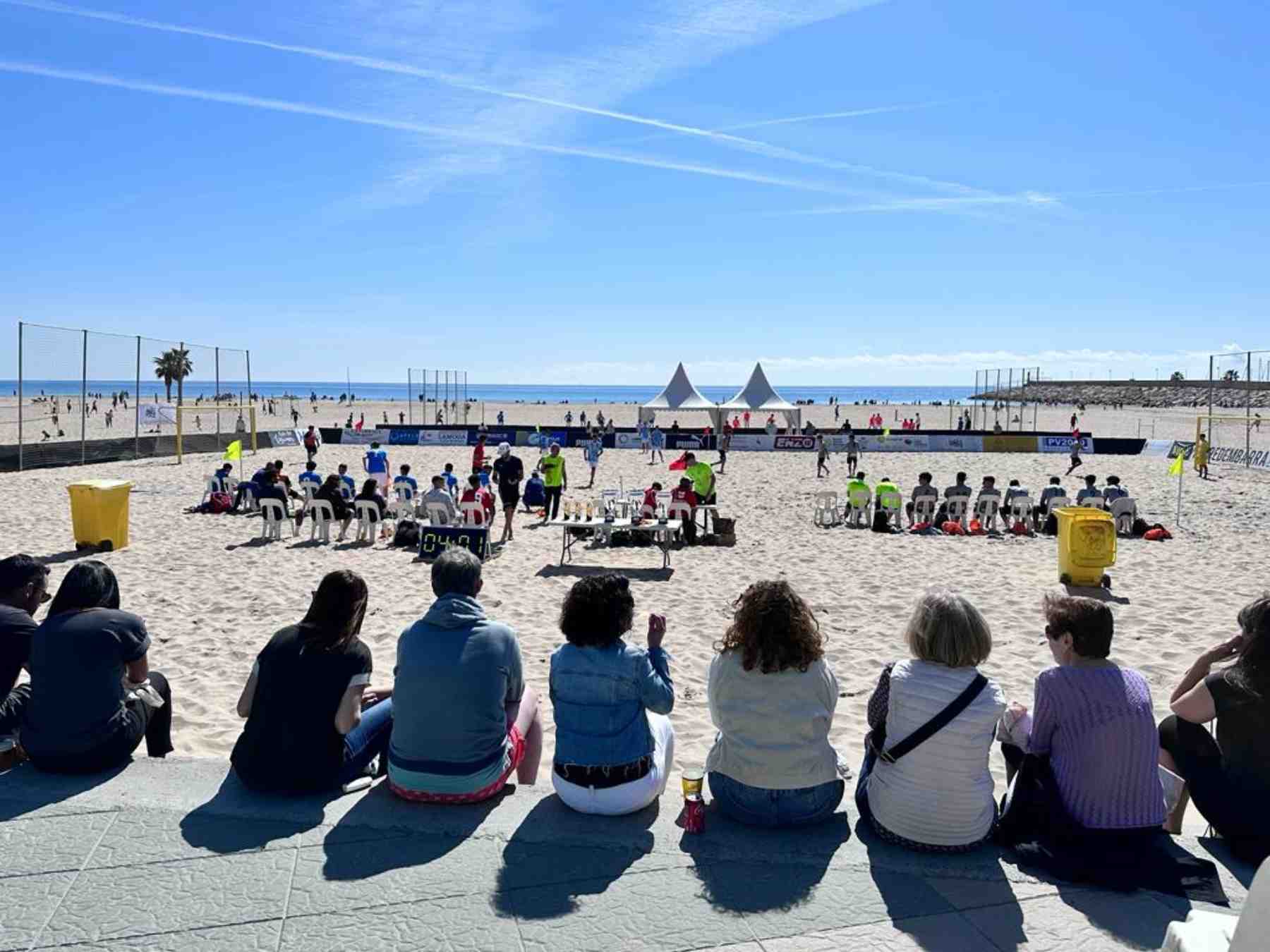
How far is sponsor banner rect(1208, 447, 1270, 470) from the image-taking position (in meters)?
25.4

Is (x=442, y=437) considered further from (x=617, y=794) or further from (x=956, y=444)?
(x=617, y=794)

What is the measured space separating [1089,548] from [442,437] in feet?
88.4

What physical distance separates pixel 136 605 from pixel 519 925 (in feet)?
23.0

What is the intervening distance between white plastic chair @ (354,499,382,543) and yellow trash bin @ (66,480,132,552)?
278cm

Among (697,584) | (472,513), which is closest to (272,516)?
(472,513)

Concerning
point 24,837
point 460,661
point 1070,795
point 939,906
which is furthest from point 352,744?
point 1070,795

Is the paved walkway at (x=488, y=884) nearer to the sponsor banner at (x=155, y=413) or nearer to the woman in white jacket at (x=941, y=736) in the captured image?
the woman in white jacket at (x=941, y=736)

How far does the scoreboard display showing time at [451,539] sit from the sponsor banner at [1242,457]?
2358 centimetres

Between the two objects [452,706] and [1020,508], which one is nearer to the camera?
[452,706]

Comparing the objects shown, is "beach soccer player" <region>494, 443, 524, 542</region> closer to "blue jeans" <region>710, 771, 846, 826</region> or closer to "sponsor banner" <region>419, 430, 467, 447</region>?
"blue jeans" <region>710, 771, 846, 826</region>

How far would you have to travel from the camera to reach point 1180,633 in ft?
24.7

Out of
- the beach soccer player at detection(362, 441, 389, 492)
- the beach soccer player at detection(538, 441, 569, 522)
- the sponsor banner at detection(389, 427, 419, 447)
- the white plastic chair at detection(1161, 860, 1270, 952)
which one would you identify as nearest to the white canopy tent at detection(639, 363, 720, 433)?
the sponsor banner at detection(389, 427, 419, 447)

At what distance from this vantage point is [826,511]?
14898 millimetres

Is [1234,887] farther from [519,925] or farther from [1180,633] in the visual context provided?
[1180,633]
